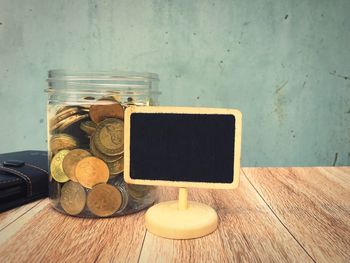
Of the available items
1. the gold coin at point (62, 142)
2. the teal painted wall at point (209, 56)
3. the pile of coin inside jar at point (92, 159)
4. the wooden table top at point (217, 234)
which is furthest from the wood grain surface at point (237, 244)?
the teal painted wall at point (209, 56)

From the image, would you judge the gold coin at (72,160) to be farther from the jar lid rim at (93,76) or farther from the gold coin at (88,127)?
the jar lid rim at (93,76)

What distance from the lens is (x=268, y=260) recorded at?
20.5 inches

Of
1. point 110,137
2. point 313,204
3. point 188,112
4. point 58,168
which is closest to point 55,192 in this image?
point 58,168

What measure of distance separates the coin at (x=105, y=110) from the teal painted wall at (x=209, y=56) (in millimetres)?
1328

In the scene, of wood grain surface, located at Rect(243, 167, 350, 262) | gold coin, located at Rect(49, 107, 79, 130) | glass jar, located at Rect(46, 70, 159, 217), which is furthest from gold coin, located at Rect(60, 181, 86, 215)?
wood grain surface, located at Rect(243, 167, 350, 262)

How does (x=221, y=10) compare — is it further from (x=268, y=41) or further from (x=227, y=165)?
(x=227, y=165)

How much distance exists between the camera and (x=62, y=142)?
676 millimetres

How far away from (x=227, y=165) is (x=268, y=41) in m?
1.50

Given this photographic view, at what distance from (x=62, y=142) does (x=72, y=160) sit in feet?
Result: 0.15

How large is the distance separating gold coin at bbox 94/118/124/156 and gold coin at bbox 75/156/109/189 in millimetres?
24

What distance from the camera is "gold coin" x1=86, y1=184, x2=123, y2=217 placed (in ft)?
2.10

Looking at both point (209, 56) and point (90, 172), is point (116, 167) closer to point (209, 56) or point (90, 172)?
point (90, 172)

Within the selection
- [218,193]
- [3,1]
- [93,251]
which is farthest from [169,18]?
[93,251]

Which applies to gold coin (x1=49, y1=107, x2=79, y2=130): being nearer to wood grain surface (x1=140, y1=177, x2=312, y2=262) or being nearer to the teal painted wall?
wood grain surface (x1=140, y1=177, x2=312, y2=262)
